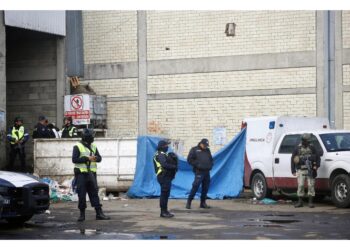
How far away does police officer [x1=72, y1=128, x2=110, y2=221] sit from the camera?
13789 mm

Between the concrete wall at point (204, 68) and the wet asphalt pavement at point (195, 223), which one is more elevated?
the concrete wall at point (204, 68)

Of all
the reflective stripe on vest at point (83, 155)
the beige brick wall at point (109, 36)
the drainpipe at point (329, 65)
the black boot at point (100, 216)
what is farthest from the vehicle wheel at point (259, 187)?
the beige brick wall at point (109, 36)

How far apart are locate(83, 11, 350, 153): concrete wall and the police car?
11.4 meters

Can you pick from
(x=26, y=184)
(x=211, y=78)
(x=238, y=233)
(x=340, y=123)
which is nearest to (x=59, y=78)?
(x=211, y=78)

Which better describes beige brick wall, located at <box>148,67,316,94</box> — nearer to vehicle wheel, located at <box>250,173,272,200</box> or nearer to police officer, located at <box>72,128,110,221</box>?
vehicle wheel, located at <box>250,173,272,200</box>

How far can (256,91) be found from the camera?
23.2m

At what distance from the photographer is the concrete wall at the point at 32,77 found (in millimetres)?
25234

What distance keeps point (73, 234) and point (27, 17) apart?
40.4 feet

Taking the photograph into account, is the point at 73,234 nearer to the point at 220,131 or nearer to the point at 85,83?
the point at 220,131

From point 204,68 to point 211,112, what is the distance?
147 centimetres

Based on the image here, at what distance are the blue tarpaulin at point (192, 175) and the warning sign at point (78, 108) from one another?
4.88 meters

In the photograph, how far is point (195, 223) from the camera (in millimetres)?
13320

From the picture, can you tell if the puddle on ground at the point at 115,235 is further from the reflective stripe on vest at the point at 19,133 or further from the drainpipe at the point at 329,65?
the drainpipe at the point at 329,65

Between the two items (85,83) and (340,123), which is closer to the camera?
(340,123)
